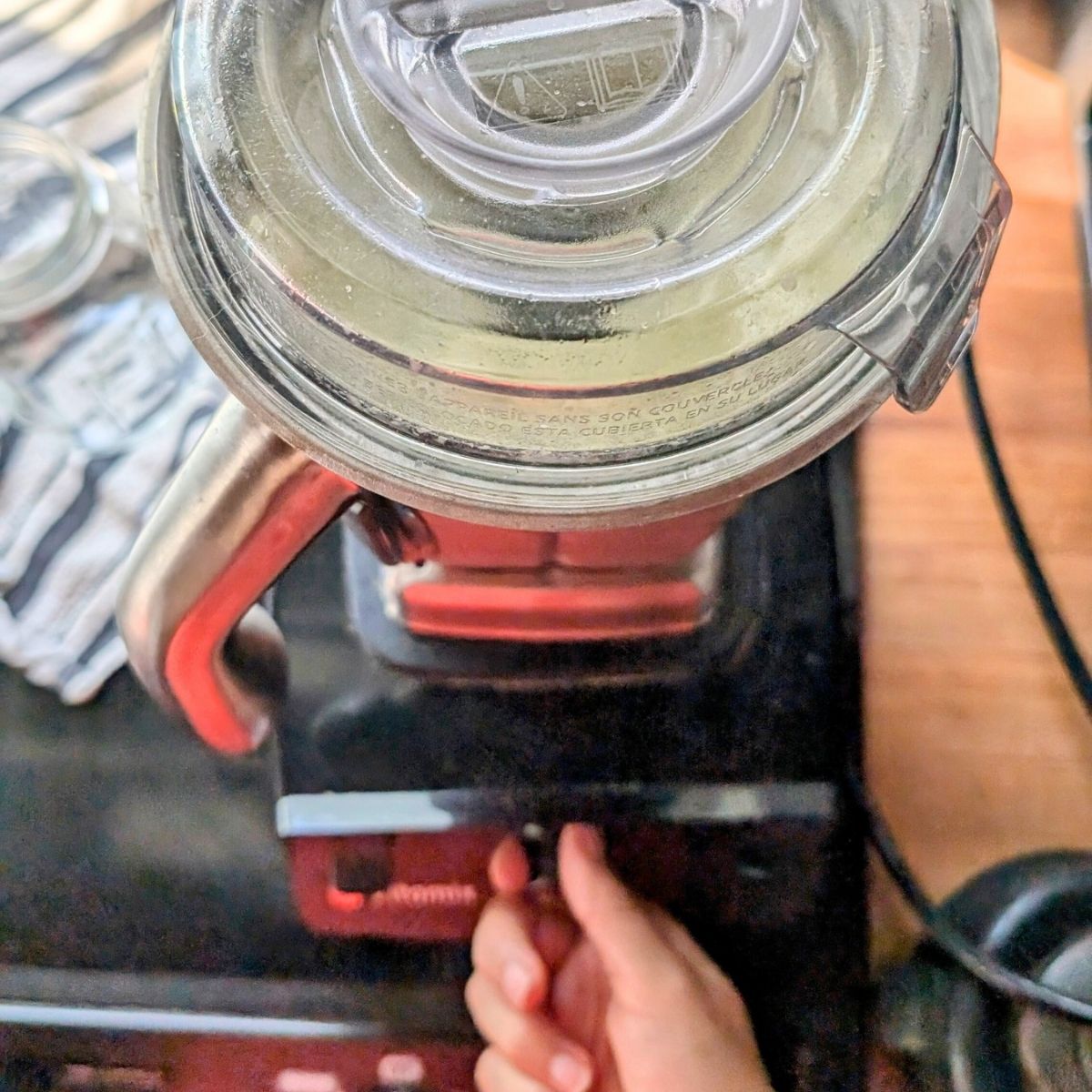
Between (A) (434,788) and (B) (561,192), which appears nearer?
(B) (561,192)

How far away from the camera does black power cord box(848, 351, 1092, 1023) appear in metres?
0.44

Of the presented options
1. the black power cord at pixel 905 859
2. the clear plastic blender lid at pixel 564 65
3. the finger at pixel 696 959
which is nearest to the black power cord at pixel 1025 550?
the black power cord at pixel 905 859

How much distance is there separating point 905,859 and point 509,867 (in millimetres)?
204

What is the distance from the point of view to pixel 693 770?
488mm

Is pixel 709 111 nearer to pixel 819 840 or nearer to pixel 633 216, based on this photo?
pixel 633 216

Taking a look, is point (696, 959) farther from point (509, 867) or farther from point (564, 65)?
point (564, 65)

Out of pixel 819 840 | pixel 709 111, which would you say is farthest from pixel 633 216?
pixel 819 840

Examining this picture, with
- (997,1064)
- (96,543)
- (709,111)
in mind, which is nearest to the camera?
(709,111)

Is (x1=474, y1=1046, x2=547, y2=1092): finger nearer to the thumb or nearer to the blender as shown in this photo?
the thumb

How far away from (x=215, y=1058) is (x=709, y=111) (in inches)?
16.9

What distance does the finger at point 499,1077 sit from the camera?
1.49 ft

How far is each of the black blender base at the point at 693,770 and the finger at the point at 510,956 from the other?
0.14 ft

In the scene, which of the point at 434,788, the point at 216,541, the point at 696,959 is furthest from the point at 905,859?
the point at 216,541

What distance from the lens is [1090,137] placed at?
628 mm
